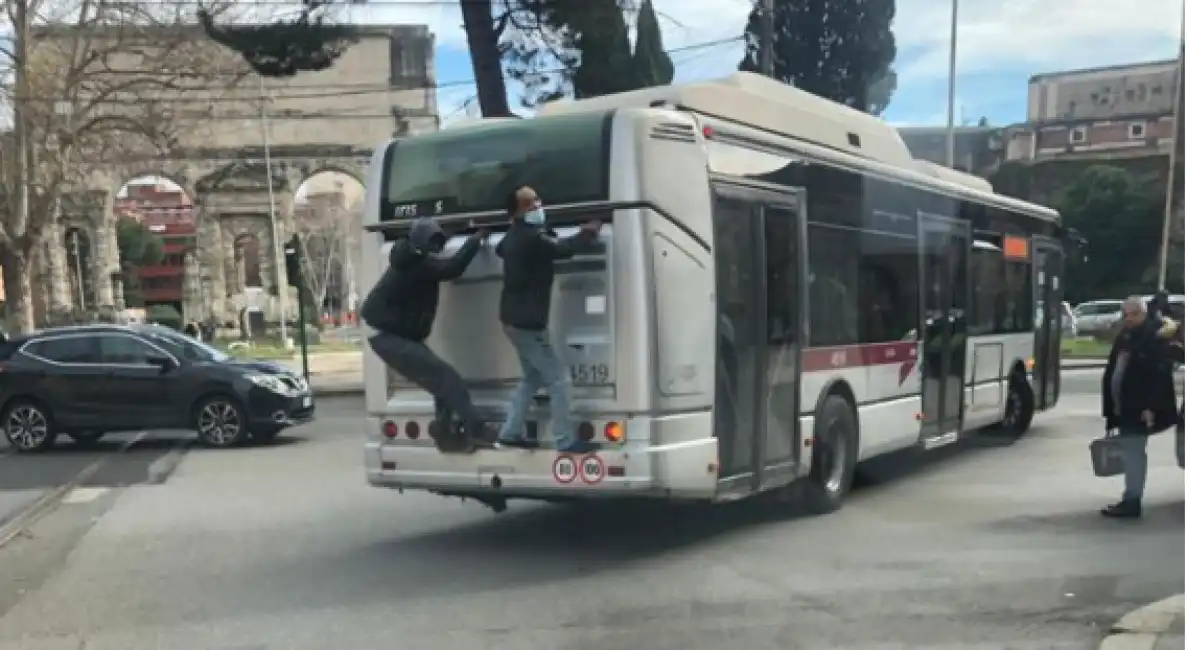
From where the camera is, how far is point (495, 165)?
309 inches

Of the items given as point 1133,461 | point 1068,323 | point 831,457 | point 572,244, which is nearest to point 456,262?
point 572,244

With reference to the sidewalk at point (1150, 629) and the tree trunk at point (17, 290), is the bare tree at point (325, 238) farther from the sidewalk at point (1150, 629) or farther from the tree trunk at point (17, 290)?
the sidewalk at point (1150, 629)

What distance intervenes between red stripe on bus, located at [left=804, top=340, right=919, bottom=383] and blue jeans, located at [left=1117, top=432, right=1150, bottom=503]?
201 centimetres

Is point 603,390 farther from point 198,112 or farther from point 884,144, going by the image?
point 198,112

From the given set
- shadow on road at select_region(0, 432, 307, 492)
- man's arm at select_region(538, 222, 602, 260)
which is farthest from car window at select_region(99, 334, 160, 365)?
man's arm at select_region(538, 222, 602, 260)

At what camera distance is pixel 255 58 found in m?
21.7

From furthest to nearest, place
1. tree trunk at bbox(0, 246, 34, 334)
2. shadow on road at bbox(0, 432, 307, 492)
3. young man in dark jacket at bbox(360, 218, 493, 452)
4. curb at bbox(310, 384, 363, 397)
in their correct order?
tree trunk at bbox(0, 246, 34, 334) < curb at bbox(310, 384, 363, 397) < shadow on road at bbox(0, 432, 307, 492) < young man in dark jacket at bbox(360, 218, 493, 452)

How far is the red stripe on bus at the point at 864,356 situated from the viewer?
884 centimetres

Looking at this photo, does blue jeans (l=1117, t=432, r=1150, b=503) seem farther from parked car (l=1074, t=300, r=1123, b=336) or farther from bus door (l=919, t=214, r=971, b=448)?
parked car (l=1074, t=300, r=1123, b=336)

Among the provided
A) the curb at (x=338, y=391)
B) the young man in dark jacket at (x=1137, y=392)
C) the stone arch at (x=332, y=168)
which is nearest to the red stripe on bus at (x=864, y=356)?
the young man in dark jacket at (x=1137, y=392)

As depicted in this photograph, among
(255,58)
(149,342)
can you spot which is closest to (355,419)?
(149,342)

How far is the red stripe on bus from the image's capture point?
8.84m

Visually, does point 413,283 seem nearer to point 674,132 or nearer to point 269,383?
point 674,132

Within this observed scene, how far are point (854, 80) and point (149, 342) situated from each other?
50.7 ft
